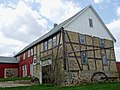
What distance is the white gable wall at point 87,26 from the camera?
21.3m

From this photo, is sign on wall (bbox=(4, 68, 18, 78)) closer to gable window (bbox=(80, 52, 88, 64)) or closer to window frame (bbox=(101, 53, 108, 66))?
gable window (bbox=(80, 52, 88, 64))

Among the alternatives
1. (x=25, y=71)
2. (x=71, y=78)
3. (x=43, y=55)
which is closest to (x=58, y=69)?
(x=71, y=78)

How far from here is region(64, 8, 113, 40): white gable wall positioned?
70.0 ft

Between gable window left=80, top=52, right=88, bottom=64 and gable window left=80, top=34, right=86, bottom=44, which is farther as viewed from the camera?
gable window left=80, top=34, right=86, bottom=44

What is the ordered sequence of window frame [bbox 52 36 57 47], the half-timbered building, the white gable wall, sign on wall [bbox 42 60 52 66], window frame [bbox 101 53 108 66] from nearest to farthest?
the half-timbered building < the white gable wall < window frame [bbox 52 36 57 47] < sign on wall [bbox 42 60 52 66] < window frame [bbox 101 53 108 66]

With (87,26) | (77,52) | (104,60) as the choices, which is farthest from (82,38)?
(104,60)

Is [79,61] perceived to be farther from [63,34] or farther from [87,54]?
[63,34]

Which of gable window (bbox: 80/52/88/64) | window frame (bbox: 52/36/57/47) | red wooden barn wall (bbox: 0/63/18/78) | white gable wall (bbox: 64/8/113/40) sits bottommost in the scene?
red wooden barn wall (bbox: 0/63/18/78)

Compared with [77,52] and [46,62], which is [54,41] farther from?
[77,52]

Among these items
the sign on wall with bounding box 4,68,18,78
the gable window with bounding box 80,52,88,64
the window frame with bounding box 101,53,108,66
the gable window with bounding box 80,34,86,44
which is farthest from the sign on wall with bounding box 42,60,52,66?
the sign on wall with bounding box 4,68,18,78

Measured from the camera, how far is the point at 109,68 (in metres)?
23.1

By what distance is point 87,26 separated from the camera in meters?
22.5

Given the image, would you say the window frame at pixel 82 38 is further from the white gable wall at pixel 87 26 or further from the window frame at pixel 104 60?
the window frame at pixel 104 60

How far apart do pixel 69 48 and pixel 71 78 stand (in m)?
3.10
